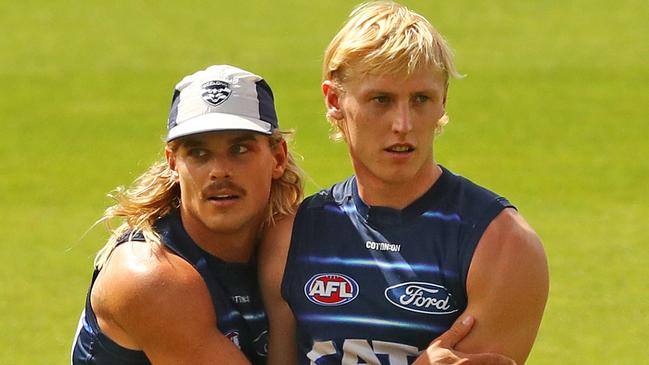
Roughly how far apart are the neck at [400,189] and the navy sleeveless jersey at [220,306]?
0.64 m

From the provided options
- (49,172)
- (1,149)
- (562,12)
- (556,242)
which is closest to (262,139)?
(556,242)

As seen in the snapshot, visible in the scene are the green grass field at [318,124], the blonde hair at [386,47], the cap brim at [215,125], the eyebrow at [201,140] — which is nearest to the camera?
the blonde hair at [386,47]

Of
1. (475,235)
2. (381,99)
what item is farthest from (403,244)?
(381,99)

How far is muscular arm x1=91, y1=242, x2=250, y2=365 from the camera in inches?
215

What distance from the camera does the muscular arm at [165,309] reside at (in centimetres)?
546

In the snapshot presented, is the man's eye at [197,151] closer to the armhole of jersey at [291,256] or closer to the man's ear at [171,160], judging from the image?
the man's ear at [171,160]

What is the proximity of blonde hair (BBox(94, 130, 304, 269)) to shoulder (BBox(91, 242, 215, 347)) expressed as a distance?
0.18 metres

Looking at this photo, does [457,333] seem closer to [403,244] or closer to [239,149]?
[403,244]

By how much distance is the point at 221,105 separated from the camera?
18.5 feet

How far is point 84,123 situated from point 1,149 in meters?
1.04

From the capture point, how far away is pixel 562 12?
1961cm

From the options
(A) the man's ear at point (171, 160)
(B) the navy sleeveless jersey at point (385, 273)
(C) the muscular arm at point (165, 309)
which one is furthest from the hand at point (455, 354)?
(A) the man's ear at point (171, 160)

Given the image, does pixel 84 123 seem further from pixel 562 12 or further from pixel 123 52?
pixel 562 12

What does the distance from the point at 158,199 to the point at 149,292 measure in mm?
534
